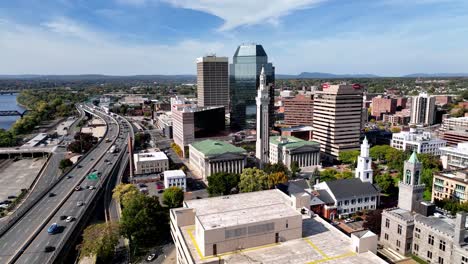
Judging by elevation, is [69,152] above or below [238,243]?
below

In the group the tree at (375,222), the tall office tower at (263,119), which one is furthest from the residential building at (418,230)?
the tall office tower at (263,119)

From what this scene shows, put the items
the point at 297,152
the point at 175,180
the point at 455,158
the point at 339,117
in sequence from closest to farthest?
the point at 175,180, the point at 455,158, the point at 297,152, the point at 339,117

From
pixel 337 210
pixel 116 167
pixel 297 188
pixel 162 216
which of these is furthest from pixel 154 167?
pixel 337 210

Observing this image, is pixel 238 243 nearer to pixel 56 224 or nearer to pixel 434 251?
pixel 434 251

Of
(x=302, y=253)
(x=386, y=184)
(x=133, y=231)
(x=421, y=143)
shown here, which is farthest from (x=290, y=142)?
(x=302, y=253)

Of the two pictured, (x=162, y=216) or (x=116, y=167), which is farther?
(x=116, y=167)

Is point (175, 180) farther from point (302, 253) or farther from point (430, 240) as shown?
point (430, 240)
